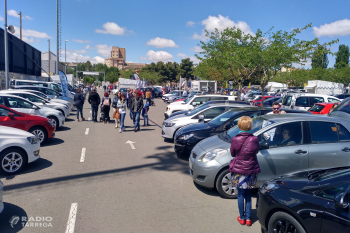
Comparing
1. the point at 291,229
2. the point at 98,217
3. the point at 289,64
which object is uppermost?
the point at 289,64

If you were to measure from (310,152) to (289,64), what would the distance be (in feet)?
41.7

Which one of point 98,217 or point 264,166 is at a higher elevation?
point 264,166

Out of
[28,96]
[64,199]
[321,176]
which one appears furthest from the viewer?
[28,96]

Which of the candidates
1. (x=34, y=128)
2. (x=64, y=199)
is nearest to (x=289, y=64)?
(x=34, y=128)

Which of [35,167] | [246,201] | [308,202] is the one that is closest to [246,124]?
[246,201]

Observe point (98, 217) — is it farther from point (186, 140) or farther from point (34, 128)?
point (34, 128)

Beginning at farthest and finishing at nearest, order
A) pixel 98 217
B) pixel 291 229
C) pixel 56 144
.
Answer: pixel 56 144, pixel 98 217, pixel 291 229

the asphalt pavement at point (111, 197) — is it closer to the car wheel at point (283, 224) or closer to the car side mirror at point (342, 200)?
the car wheel at point (283, 224)

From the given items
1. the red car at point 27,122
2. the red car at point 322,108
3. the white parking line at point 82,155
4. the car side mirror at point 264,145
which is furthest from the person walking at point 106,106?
the car side mirror at point 264,145

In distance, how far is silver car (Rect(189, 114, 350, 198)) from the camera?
5344mm

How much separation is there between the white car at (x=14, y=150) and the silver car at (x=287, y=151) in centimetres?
416

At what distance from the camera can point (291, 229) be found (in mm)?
3318

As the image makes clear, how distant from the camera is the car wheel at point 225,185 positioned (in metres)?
5.44

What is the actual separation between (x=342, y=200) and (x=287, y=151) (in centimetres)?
254
